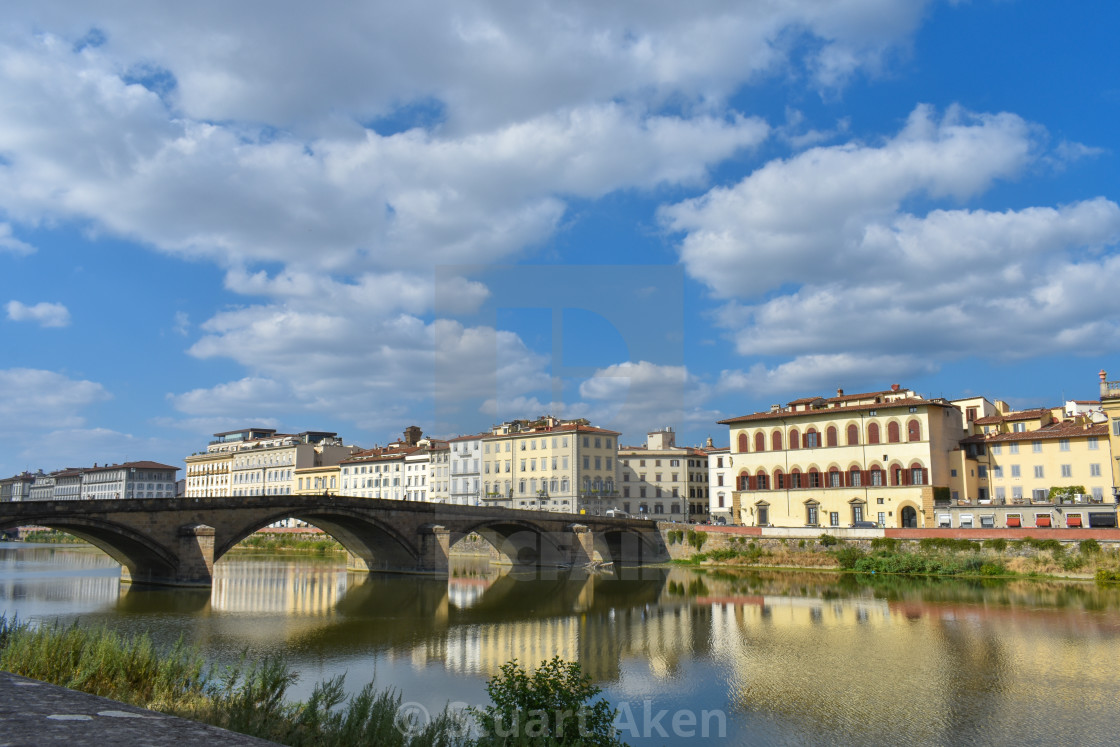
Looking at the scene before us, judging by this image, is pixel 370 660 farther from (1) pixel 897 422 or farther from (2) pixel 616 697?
(1) pixel 897 422

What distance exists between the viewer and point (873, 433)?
54.4 metres

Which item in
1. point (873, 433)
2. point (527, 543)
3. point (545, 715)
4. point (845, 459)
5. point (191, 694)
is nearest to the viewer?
point (545, 715)

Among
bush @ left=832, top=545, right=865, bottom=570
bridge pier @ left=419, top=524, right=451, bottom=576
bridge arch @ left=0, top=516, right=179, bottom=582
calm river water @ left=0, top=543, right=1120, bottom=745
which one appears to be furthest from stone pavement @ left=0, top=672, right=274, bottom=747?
bush @ left=832, top=545, right=865, bottom=570

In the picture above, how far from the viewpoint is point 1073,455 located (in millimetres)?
49594

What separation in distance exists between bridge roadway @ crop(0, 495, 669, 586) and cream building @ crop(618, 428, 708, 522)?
630 inches

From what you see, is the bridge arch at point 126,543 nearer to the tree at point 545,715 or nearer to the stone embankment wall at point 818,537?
the tree at point 545,715

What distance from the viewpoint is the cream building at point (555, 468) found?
70250 mm

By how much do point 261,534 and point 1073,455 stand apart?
75.2m

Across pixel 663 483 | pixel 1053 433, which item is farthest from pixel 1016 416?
pixel 663 483

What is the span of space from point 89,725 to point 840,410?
5601cm

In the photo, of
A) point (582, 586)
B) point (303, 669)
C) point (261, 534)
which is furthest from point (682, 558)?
point (261, 534)

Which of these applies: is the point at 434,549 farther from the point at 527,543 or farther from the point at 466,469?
the point at 466,469

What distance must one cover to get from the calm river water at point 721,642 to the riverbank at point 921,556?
239cm

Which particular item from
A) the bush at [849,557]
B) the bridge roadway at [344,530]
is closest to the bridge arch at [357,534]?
the bridge roadway at [344,530]
